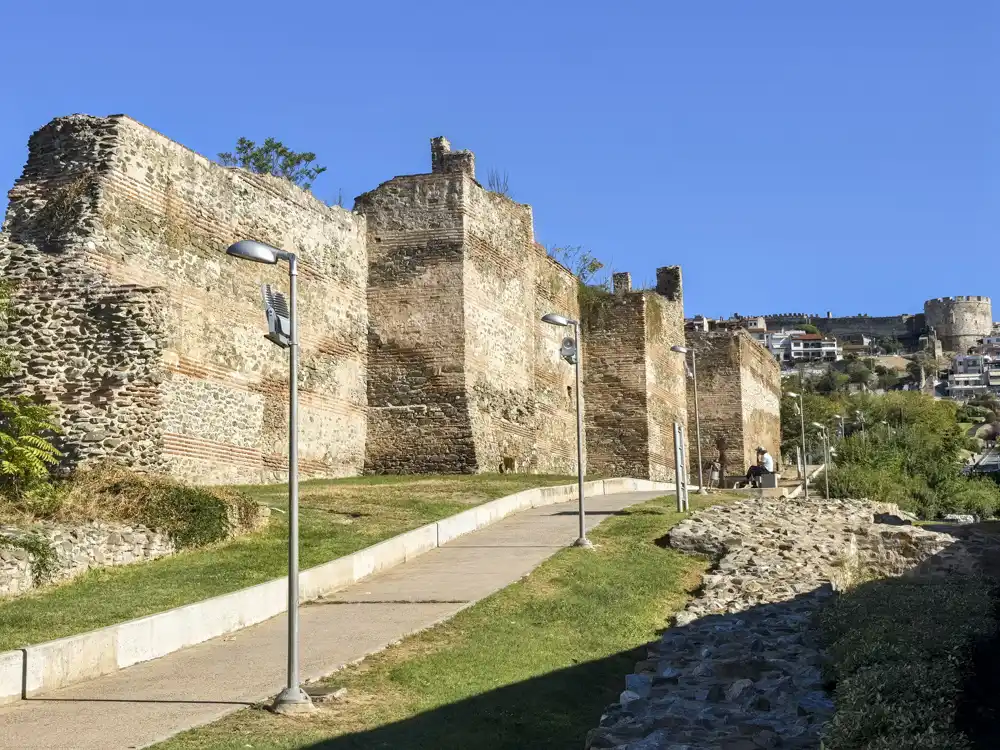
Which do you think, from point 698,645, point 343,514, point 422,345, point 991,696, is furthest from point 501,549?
point 422,345

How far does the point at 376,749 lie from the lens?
8.93 m

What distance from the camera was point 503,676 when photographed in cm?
1120

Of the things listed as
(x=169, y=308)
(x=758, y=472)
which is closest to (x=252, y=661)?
(x=169, y=308)

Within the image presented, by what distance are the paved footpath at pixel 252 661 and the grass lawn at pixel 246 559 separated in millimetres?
828

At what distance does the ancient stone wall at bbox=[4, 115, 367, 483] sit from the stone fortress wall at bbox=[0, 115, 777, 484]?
4 centimetres

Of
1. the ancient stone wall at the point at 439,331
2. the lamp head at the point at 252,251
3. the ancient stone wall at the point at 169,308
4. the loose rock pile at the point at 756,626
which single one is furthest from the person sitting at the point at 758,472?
the lamp head at the point at 252,251

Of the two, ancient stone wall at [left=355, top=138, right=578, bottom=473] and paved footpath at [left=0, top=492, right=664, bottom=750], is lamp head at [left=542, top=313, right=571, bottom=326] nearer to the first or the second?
paved footpath at [left=0, top=492, right=664, bottom=750]

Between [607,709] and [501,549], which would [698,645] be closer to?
[607,709]

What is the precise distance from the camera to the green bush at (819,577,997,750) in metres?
8.85

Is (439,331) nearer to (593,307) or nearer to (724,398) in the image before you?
(593,307)

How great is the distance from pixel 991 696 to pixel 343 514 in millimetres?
10228

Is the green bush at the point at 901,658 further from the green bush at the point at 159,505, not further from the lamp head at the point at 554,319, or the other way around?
the green bush at the point at 159,505

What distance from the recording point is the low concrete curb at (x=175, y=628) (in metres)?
10.2

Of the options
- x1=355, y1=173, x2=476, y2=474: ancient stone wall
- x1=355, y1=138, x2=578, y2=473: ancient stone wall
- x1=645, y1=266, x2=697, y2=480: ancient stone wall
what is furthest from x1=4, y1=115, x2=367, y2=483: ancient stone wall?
x1=645, y1=266, x2=697, y2=480: ancient stone wall
